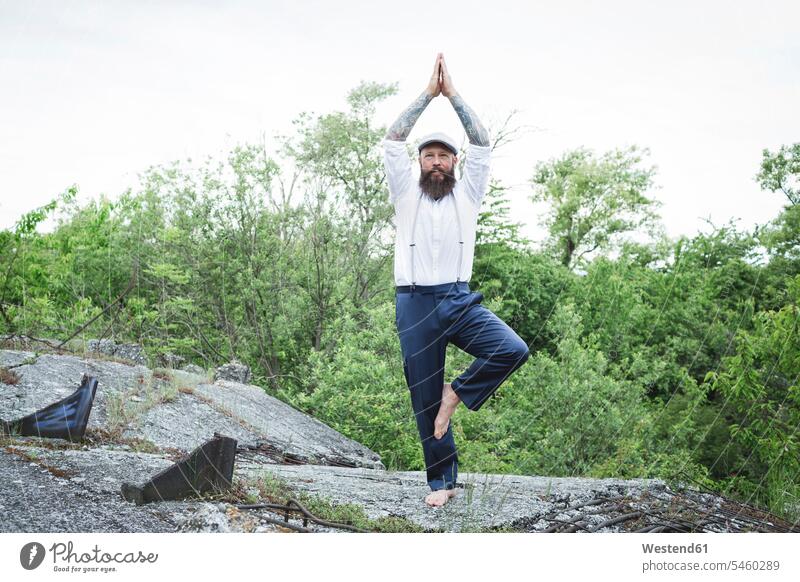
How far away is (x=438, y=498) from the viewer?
242 cm

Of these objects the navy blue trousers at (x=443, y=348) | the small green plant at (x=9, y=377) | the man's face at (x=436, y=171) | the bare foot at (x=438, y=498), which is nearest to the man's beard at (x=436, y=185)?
the man's face at (x=436, y=171)

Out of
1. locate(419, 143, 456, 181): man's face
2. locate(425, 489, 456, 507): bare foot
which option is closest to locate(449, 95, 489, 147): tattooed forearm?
locate(419, 143, 456, 181): man's face

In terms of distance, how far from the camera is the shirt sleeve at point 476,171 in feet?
8.18

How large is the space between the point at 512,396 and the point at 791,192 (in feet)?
7.32

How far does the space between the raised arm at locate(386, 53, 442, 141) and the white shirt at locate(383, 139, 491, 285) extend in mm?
28

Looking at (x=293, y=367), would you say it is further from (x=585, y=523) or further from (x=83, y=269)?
(x=585, y=523)

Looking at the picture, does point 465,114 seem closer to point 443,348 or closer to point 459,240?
point 459,240

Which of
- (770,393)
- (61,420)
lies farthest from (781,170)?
(61,420)

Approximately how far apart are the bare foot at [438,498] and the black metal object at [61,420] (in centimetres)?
122

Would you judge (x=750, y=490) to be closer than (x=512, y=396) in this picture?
Yes

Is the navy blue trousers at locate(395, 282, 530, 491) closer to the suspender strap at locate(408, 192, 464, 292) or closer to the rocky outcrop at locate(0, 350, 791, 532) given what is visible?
the suspender strap at locate(408, 192, 464, 292)

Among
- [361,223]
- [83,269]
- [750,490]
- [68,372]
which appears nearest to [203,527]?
[68,372]

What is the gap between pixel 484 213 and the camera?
4691 millimetres

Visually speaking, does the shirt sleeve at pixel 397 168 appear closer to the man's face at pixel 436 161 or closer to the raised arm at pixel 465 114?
the man's face at pixel 436 161
